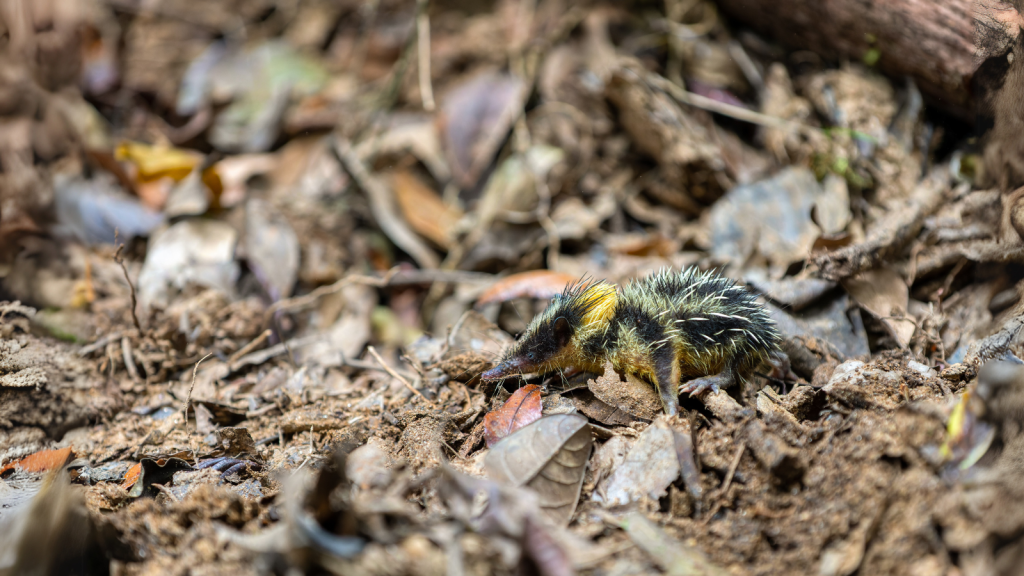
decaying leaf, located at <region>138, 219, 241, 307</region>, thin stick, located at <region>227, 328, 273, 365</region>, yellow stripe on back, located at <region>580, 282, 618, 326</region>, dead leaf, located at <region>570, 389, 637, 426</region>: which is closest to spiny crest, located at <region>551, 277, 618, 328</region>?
yellow stripe on back, located at <region>580, 282, 618, 326</region>

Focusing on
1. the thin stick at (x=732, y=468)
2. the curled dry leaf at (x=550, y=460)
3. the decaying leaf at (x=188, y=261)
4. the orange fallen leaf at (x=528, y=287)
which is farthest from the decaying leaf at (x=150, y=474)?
the thin stick at (x=732, y=468)

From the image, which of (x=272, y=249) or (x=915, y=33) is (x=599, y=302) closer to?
(x=915, y=33)

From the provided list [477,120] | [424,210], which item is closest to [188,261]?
[424,210]

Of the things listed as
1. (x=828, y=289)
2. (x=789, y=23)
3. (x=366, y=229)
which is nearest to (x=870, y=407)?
(x=828, y=289)

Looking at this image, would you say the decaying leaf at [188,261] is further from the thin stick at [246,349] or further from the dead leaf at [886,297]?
the dead leaf at [886,297]

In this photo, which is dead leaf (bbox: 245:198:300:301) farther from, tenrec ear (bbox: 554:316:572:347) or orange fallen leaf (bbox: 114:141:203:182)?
tenrec ear (bbox: 554:316:572:347)
